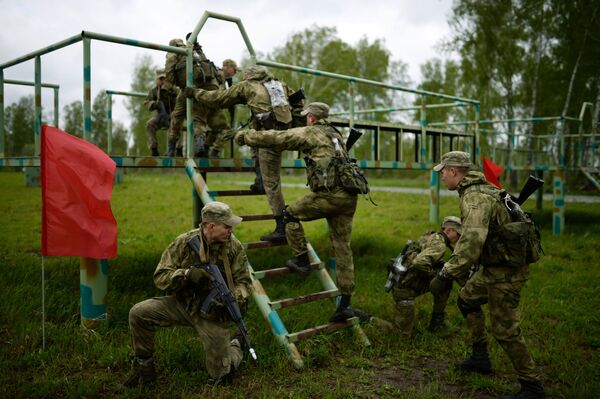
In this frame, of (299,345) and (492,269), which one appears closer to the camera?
(492,269)

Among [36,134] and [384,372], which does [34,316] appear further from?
[384,372]

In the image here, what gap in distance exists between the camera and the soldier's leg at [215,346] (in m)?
4.36

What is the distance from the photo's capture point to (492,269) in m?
4.39

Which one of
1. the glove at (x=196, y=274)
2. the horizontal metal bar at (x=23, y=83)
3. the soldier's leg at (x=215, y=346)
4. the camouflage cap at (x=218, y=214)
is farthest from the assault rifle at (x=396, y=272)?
the horizontal metal bar at (x=23, y=83)

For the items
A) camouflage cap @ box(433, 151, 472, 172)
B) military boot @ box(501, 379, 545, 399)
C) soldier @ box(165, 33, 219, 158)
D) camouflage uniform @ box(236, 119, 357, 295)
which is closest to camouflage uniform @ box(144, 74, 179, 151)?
soldier @ box(165, 33, 219, 158)

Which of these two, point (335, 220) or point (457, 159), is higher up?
point (457, 159)

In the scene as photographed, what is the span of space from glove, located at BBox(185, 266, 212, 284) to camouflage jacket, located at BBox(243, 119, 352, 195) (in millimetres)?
1588

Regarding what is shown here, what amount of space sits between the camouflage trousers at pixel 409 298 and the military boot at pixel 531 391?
1581 millimetres

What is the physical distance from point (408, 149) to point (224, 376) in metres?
28.5

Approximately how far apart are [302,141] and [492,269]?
2152 millimetres

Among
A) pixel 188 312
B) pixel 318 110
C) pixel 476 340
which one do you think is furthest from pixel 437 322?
pixel 188 312

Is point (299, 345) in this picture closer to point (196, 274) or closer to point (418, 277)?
point (418, 277)

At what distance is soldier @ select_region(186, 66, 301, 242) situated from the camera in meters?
5.68

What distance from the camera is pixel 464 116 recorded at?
35.1m
